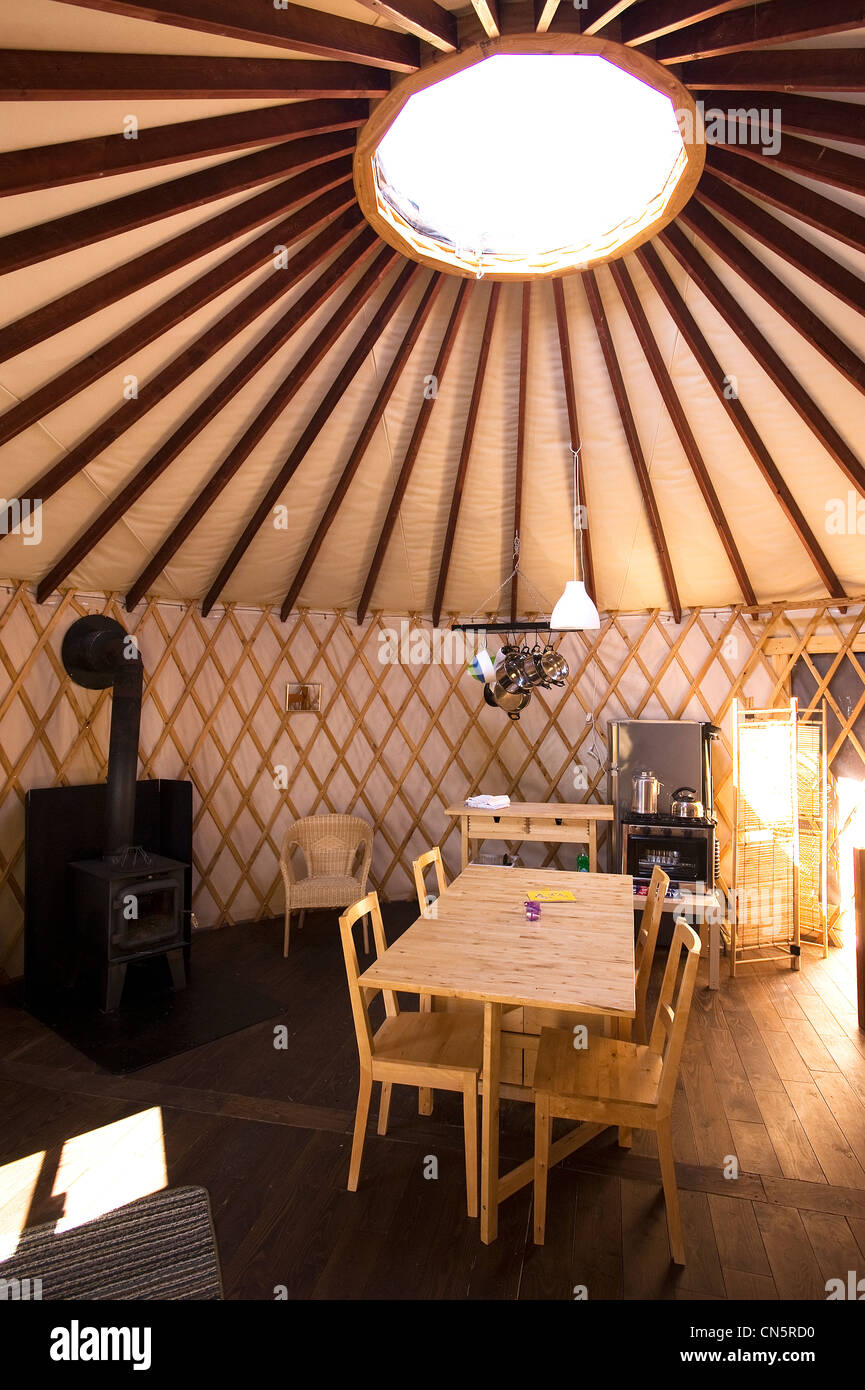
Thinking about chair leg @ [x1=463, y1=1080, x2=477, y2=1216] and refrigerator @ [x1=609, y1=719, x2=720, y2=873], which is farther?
refrigerator @ [x1=609, y1=719, x2=720, y2=873]

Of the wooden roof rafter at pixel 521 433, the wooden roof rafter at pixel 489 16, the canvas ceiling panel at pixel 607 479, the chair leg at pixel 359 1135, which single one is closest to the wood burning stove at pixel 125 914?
the chair leg at pixel 359 1135

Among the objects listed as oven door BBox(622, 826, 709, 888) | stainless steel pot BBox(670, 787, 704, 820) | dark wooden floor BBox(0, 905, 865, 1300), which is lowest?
dark wooden floor BBox(0, 905, 865, 1300)

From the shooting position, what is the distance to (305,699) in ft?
17.1

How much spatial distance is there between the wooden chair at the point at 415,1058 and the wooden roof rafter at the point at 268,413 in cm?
224

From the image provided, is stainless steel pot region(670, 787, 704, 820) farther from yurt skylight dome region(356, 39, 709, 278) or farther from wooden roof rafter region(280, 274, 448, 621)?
yurt skylight dome region(356, 39, 709, 278)

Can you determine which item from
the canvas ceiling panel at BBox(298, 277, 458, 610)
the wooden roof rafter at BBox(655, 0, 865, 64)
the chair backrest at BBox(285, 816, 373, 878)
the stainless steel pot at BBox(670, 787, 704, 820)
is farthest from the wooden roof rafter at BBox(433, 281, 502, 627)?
the stainless steel pot at BBox(670, 787, 704, 820)

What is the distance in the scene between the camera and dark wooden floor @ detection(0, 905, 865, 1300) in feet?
6.01

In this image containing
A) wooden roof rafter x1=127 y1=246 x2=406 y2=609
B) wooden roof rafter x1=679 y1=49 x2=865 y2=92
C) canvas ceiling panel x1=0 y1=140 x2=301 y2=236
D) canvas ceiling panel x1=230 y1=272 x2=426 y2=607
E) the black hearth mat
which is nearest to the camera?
wooden roof rafter x1=679 y1=49 x2=865 y2=92

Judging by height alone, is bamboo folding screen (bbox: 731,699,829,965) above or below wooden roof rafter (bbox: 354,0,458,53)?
below

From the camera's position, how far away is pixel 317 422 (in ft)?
11.2

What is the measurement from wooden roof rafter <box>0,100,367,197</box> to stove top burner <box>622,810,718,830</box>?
3670 millimetres

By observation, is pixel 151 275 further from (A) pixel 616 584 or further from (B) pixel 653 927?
(A) pixel 616 584

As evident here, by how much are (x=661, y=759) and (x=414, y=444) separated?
8.48 feet

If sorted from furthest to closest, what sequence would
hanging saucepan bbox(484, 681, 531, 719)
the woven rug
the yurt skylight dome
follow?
1. hanging saucepan bbox(484, 681, 531, 719)
2. the yurt skylight dome
3. the woven rug
